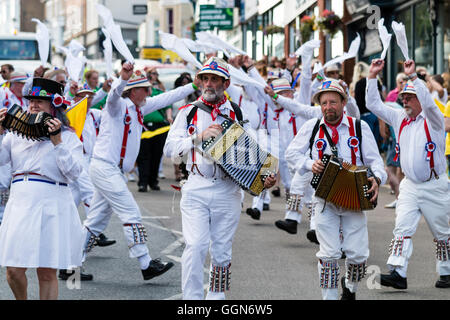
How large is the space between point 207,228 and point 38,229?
136 centimetres

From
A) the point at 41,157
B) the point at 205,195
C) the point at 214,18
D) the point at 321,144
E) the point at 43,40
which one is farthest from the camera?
the point at 214,18

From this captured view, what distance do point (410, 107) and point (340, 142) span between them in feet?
4.35

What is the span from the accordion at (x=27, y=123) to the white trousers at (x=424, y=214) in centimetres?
373

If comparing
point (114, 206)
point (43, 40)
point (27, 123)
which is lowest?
point (114, 206)

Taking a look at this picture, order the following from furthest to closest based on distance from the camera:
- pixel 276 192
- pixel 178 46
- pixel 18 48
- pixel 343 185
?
pixel 18 48, pixel 276 192, pixel 178 46, pixel 343 185

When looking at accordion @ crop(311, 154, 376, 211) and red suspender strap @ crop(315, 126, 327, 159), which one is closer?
accordion @ crop(311, 154, 376, 211)

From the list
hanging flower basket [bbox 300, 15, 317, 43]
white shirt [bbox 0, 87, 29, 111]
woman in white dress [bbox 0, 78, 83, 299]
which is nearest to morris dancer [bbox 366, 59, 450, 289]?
woman in white dress [bbox 0, 78, 83, 299]

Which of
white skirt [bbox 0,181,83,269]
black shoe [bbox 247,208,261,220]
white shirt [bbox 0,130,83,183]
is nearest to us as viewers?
white skirt [bbox 0,181,83,269]

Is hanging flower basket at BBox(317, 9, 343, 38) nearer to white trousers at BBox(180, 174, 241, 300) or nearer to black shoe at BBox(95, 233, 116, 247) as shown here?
black shoe at BBox(95, 233, 116, 247)

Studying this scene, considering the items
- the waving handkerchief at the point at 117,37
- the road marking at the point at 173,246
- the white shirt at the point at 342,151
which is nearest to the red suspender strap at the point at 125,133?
the waving handkerchief at the point at 117,37

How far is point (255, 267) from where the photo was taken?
31.4ft

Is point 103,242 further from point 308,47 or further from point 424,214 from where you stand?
point 424,214

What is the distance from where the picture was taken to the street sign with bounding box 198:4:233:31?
127 ft

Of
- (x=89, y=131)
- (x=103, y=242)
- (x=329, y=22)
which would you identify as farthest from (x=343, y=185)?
(x=329, y=22)
